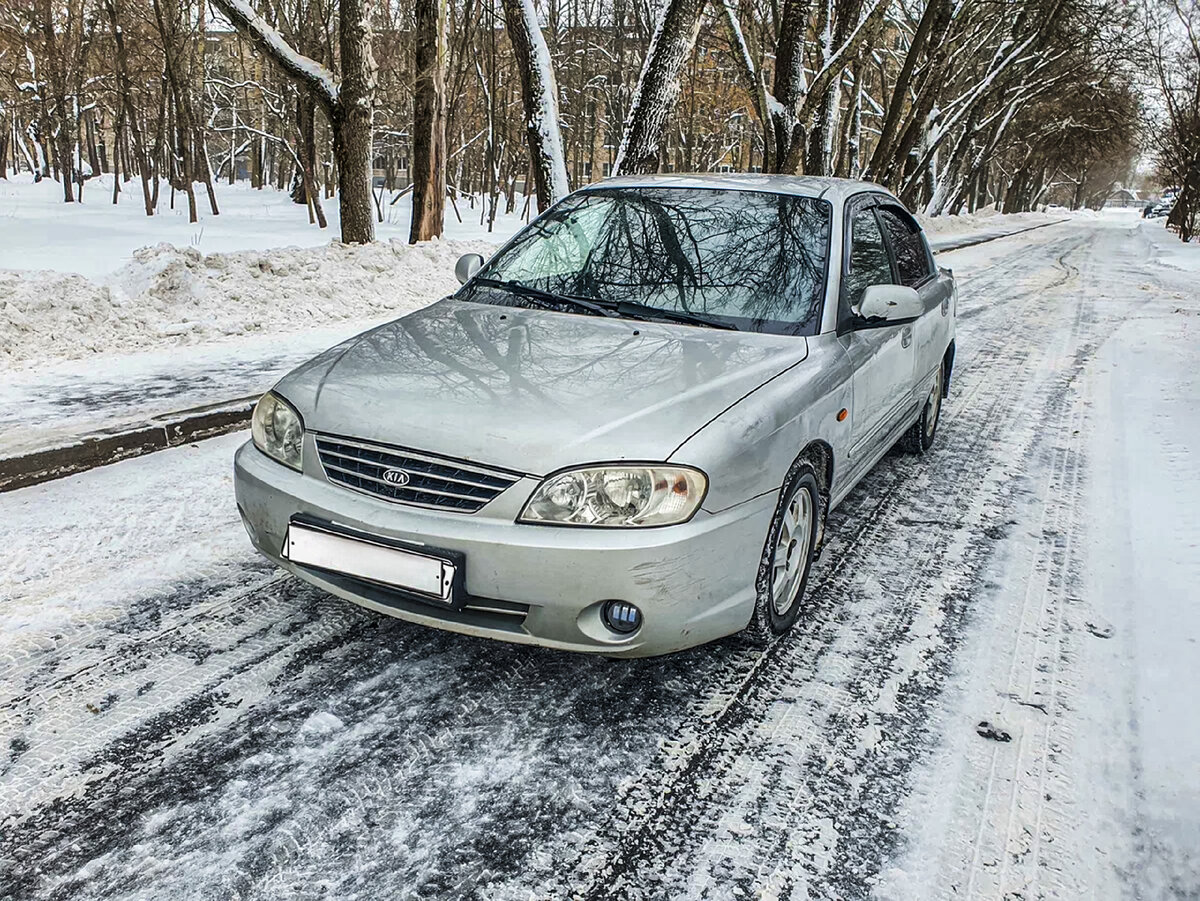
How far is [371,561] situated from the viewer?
2.63m

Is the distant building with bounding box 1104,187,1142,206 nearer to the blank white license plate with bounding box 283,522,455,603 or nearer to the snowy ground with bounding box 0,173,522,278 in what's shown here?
the snowy ground with bounding box 0,173,522,278

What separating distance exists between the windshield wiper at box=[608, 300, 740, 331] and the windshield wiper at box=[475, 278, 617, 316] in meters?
0.05

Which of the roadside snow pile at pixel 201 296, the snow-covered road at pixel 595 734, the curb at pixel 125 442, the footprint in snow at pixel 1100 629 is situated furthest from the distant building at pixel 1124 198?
the snow-covered road at pixel 595 734

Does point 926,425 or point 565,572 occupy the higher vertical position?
point 565,572

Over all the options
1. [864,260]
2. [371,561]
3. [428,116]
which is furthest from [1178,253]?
[371,561]

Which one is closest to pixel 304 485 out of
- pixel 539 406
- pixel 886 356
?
pixel 539 406

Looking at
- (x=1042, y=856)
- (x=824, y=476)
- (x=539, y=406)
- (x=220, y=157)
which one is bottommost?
(x=1042, y=856)

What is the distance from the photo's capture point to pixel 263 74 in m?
34.9

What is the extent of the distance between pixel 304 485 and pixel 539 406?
0.80 metres

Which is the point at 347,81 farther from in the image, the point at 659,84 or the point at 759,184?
the point at 759,184

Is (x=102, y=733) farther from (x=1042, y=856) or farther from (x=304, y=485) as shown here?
(x=1042, y=856)

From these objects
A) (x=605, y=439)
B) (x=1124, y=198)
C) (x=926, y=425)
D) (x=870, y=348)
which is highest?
(x=1124, y=198)

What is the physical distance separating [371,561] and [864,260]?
105 inches

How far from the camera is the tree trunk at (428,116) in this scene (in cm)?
1406
